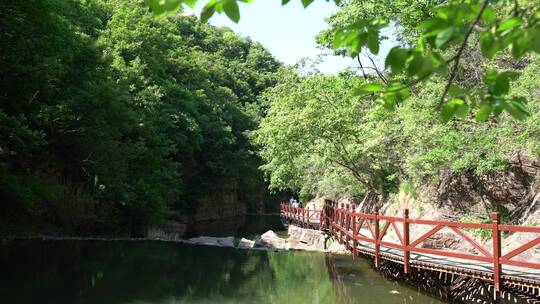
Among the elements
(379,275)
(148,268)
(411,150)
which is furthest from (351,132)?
(148,268)

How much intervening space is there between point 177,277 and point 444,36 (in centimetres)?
1234

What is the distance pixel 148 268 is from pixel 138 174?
1121 centimetres

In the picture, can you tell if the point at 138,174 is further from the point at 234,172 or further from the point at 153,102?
the point at 234,172

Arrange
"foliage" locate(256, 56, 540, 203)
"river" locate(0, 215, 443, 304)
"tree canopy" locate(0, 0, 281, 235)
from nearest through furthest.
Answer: "river" locate(0, 215, 443, 304) < "foliage" locate(256, 56, 540, 203) < "tree canopy" locate(0, 0, 281, 235)

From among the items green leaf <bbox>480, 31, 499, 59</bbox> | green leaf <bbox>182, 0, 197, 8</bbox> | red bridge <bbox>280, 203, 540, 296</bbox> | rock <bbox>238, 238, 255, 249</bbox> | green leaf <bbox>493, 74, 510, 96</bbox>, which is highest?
green leaf <bbox>182, 0, 197, 8</bbox>

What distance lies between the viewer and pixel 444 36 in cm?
158

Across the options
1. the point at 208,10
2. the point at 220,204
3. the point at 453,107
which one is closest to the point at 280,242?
the point at 453,107

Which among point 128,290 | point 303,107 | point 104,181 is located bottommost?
point 128,290

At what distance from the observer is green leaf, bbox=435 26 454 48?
1573 millimetres

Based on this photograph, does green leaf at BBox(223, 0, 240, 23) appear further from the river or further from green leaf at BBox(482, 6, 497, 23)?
the river

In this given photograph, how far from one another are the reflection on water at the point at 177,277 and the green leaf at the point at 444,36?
9.47 metres

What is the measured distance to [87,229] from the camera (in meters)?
21.8

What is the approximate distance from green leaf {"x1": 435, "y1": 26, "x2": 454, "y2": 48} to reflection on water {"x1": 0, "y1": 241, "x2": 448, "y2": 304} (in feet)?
31.1

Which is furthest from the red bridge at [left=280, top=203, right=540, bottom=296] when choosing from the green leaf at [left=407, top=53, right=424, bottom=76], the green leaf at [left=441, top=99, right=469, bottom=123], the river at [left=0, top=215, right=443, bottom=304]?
the green leaf at [left=407, top=53, right=424, bottom=76]
